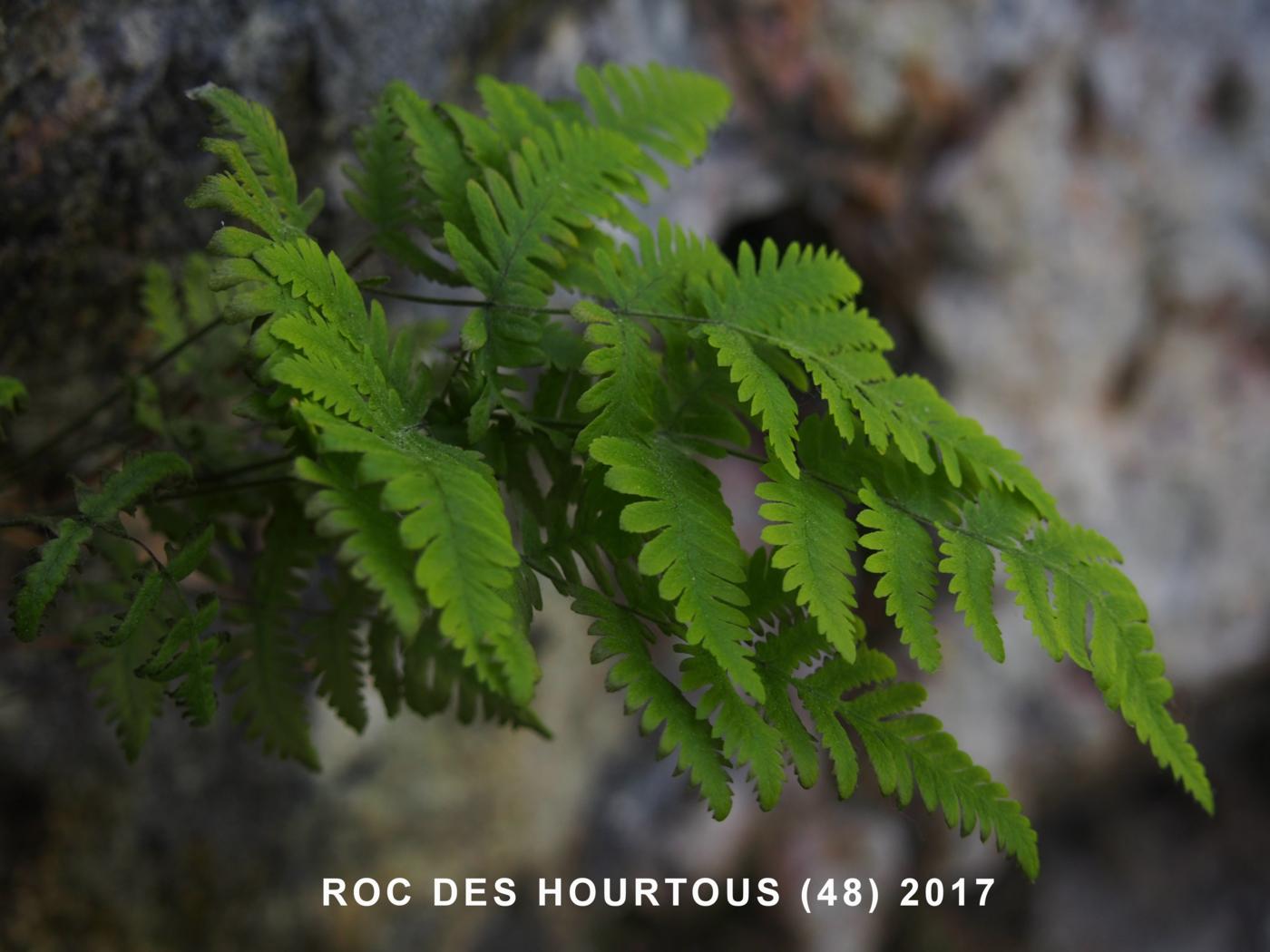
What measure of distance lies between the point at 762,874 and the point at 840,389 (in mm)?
2767

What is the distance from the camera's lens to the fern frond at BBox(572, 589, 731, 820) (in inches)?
51.8

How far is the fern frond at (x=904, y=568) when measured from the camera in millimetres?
1378

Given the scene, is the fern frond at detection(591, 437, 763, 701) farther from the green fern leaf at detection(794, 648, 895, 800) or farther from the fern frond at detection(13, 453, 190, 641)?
the fern frond at detection(13, 453, 190, 641)

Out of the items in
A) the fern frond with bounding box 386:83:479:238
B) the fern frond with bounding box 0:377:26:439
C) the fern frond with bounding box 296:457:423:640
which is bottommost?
the fern frond with bounding box 296:457:423:640

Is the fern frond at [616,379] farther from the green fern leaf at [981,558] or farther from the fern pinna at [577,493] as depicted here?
the green fern leaf at [981,558]

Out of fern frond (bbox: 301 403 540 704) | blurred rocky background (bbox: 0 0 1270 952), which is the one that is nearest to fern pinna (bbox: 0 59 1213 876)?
fern frond (bbox: 301 403 540 704)

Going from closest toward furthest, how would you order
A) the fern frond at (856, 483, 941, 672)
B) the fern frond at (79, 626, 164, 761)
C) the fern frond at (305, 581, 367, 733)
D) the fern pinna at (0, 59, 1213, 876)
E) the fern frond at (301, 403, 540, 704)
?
the fern frond at (301, 403, 540, 704) → the fern pinna at (0, 59, 1213, 876) → the fern frond at (856, 483, 941, 672) → the fern frond at (79, 626, 164, 761) → the fern frond at (305, 581, 367, 733)

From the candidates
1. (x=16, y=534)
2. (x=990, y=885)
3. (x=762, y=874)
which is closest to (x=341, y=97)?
(x=16, y=534)

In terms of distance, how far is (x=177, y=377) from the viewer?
7.55 feet

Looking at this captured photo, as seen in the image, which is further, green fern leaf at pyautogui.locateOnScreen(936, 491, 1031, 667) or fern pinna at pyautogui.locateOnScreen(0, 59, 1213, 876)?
green fern leaf at pyautogui.locateOnScreen(936, 491, 1031, 667)

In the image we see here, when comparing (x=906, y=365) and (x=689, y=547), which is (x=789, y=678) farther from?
(x=906, y=365)

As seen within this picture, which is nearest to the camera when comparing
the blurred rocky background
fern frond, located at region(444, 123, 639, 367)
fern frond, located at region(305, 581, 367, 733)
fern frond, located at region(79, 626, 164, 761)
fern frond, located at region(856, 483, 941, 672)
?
fern frond, located at region(856, 483, 941, 672)

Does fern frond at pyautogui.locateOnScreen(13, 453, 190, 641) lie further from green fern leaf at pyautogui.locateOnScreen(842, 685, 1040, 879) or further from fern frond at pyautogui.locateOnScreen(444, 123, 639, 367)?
green fern leaf at pyautogui.locateOnScreen(842, 685, 1040, 879)

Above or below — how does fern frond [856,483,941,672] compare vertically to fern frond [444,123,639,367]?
below
